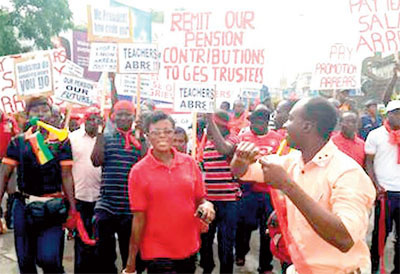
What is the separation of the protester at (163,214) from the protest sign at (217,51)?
2.20m

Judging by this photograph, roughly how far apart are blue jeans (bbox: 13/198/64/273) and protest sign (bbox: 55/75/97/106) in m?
2.12

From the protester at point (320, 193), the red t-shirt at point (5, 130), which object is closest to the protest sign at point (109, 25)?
the red t-shirt at point (5, 130)

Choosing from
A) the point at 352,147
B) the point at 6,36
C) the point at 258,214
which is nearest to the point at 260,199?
the point at 258,214

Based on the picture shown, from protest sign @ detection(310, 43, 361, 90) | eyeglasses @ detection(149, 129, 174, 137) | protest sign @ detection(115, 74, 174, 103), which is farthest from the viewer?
protest sign @ detection(115, 74, 174, 103)

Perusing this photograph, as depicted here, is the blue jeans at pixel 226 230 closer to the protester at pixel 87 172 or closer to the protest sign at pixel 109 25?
the protester at pixel 87 172

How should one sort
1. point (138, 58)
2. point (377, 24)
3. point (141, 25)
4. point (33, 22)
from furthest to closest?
point (33, 22) < point (141, 25) < point (377, 24) < point (138, 58)

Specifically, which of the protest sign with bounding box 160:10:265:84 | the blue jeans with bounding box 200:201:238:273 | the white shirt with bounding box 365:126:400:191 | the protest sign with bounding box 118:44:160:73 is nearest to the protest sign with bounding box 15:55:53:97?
the protest sign with bounding box 118:44:160:73

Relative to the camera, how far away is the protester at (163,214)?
135 inches

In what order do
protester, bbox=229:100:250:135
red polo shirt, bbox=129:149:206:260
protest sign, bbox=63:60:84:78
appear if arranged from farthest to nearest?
protester, bbox=229:100:250:135 → protest sign, bbox=63:60:84:78 → red polo shirt, bbox=129:149:206:260

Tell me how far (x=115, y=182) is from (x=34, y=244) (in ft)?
2.87

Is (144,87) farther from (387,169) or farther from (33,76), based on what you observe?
(387,169)

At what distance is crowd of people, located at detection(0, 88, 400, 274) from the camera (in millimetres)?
2152

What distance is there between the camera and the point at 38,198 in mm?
4078

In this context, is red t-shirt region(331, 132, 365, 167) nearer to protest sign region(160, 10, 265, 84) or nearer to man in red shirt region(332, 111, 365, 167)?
man in red shirt region(332, 111, 365, 167)
